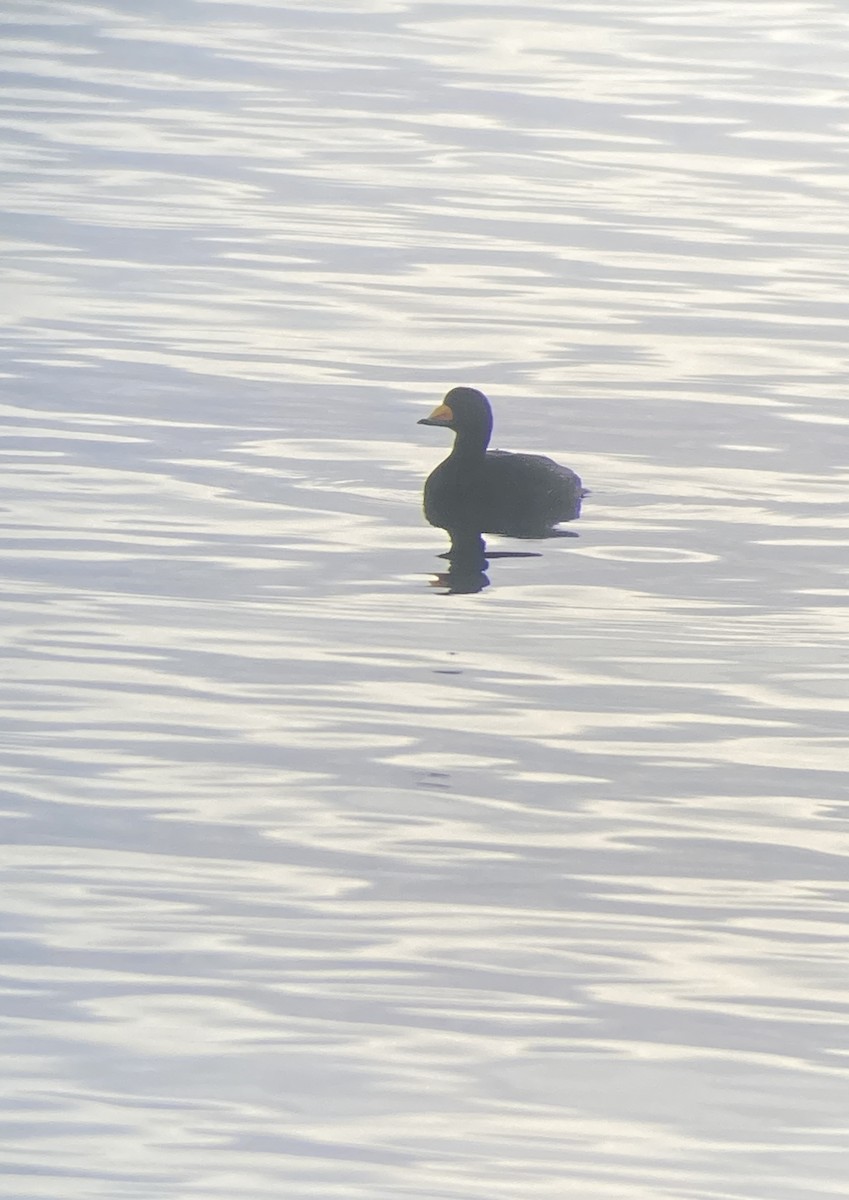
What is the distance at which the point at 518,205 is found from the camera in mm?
21953

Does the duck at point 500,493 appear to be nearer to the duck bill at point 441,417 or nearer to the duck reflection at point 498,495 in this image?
the duck reflection at point 498,495

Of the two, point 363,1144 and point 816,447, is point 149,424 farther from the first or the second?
point 363,1144

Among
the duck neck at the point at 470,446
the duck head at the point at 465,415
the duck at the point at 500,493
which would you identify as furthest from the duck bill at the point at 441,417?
the duck at the point at 500,493

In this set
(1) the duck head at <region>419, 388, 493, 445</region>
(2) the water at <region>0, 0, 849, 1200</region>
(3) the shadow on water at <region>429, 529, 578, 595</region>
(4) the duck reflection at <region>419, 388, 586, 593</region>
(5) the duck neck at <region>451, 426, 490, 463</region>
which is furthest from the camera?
(1) the duck head at <region>419, 388, 493, 445</region>

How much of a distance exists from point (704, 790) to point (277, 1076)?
2600 millimetres

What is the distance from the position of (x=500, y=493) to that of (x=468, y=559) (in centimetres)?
86

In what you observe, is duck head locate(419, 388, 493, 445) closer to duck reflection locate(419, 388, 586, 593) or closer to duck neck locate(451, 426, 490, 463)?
duck neck locate(451, 426, 490, 463)

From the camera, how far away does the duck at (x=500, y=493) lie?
12898mm

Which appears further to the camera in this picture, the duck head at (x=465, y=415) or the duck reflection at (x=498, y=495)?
the duck head at (x=465, y=415)

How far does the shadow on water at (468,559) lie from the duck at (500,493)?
0.07 m

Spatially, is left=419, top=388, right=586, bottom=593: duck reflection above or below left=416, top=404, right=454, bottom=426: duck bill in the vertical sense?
below

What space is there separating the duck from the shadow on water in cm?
7

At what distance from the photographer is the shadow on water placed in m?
11.7

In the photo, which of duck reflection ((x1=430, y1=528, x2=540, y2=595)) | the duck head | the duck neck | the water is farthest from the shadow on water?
the duck head
